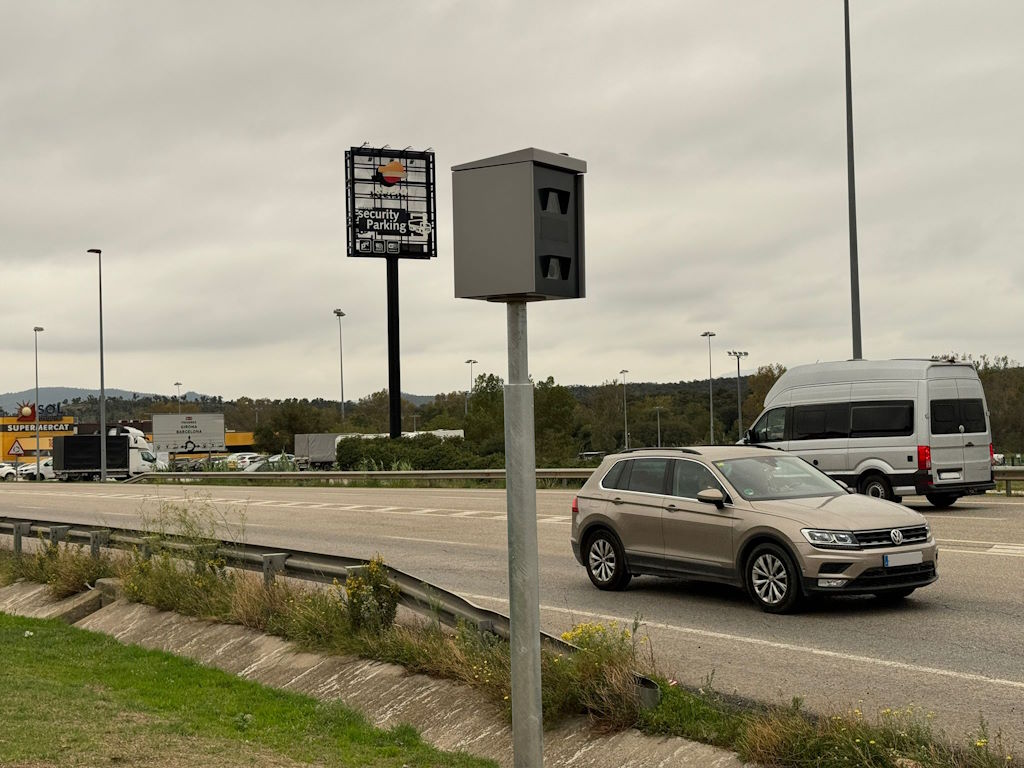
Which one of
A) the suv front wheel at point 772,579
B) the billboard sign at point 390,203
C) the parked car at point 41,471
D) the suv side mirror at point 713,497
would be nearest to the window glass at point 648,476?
the suv side mirror at point 713,497

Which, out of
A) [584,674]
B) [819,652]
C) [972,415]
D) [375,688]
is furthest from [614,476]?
[972,415]

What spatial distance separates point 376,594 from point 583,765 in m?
3.40

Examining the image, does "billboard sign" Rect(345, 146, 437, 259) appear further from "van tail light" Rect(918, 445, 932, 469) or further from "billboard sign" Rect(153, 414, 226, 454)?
"van tail light" Rect(918, 445, 932, 469)

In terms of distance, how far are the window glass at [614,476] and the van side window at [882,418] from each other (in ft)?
30.4

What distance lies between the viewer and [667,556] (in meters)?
12.8

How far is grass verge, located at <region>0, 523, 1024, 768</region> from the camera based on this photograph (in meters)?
6.08

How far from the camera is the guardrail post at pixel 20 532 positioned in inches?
672

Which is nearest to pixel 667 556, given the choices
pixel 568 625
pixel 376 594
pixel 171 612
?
pixel 568 625

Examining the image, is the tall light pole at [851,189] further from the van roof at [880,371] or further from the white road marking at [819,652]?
the white road marking at [819,652]

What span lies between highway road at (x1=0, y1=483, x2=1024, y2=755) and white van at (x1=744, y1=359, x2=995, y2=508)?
2.68 ft

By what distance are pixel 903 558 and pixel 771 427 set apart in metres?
11.9

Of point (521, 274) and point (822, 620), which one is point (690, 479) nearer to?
point (822, 620)

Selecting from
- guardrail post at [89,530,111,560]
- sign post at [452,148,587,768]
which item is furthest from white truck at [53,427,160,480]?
sign post at [452,148,587,768]

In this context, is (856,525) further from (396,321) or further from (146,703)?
(396,321)
